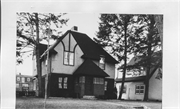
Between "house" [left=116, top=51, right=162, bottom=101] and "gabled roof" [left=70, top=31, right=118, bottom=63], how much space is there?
17.8 inches

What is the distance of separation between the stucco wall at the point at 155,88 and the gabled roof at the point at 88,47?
0.78 m

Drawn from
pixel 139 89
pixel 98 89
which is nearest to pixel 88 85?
pixel 98 89

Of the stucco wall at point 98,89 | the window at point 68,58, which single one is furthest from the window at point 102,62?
the window at point 68,58

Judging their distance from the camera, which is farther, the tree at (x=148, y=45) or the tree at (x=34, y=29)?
the tree at (x=148, y=45)

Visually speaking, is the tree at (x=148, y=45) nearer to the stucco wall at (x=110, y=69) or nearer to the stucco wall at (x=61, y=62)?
the stucco wall at (x=110, y=69)

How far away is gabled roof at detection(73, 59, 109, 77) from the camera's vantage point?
4.59m

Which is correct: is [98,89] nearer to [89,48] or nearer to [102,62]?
[102,62]

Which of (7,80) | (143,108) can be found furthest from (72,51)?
(143,108)


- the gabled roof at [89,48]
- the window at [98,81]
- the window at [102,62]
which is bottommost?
the window at [98,81]

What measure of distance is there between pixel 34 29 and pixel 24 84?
1016 mm

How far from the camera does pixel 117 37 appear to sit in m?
4.64

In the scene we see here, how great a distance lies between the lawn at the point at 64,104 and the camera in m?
4.47

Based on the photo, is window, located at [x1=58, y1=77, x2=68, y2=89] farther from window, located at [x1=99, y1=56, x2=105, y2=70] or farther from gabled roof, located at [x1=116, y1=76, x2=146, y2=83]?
gabled roof, located at [x1=116, y1=76, x2=146, y2=83]
